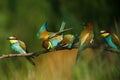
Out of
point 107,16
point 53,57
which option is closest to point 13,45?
point 53,57

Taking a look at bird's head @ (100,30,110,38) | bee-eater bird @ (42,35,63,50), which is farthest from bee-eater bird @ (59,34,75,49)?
bird's head @ (100,30,110,38)

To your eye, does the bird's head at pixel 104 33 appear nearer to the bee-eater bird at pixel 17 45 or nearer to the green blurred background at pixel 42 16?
the green blurred background at pixel 42 16

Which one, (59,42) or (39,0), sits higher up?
(39,0)

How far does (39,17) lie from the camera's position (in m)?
2.73

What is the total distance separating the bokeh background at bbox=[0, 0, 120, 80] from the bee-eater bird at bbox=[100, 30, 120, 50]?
1.4 inches

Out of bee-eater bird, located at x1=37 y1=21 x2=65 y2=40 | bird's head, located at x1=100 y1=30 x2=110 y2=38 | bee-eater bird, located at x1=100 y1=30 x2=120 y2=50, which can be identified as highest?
bee-eater bird, located at x1=37 y1=21 x2=65 y2=40

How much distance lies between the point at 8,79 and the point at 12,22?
344mm

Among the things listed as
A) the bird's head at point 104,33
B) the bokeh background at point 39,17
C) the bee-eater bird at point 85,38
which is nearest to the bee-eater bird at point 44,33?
the bokeh background at point 39,17

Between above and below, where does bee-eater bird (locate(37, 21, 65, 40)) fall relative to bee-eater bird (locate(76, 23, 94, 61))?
above

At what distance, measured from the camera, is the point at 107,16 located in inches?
113

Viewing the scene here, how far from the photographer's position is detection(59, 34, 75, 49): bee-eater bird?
2.75 m

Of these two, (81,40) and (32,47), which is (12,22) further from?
(81,40)

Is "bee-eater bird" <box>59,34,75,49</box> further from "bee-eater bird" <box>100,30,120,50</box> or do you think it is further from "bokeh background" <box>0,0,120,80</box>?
"bee-eater bird" <box>100,30,120,50</box>

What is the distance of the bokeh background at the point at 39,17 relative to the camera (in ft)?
8.79
